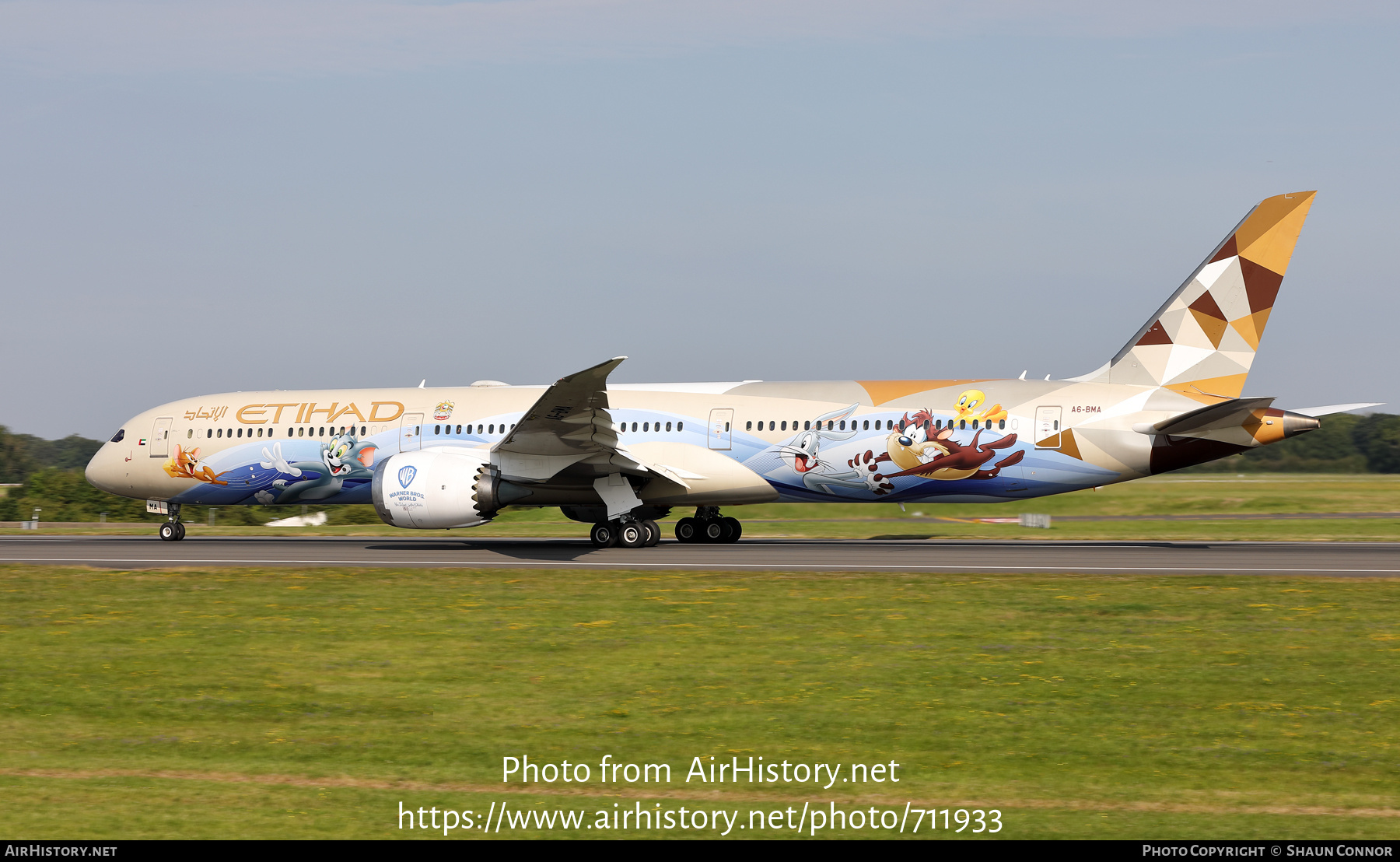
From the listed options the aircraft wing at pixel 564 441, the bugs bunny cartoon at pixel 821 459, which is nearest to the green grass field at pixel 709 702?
the aircraft wing at pixel 564 441

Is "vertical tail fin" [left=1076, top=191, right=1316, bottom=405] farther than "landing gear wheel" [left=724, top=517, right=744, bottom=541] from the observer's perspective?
No

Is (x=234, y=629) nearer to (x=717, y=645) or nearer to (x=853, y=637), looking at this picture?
(x=717, y=645)

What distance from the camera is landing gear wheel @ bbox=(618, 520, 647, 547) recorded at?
89.7 feet

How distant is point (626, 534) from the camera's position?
27422 mm

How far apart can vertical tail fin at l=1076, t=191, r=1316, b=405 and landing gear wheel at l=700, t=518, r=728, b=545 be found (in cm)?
1021

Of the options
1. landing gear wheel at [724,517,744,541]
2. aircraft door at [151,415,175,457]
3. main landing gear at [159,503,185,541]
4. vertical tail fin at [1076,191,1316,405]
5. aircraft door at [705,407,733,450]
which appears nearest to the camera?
vertical tail fin at [1076,191,1316,405]

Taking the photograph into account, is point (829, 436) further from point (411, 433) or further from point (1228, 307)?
point (411, 433)

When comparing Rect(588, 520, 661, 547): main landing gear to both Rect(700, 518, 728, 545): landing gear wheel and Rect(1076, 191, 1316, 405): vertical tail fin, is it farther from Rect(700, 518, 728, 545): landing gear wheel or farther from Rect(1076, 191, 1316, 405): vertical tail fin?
Rect(1076, 191, 1316, 405): vertical tail fin

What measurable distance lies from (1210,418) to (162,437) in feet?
83.6

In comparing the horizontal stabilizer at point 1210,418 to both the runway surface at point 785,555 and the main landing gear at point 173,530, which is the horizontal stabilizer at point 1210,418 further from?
the main landing gear at point 173,530

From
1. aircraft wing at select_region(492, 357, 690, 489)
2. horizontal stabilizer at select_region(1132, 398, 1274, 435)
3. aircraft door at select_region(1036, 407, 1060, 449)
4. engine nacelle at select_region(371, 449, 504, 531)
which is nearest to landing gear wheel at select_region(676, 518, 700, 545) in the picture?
aircraft wing at select_region(492, 357, 690, 489)

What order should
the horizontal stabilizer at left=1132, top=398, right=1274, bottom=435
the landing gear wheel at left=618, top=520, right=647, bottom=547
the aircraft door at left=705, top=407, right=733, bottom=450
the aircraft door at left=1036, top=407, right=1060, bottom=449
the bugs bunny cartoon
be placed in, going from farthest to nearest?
the aircraft door at left=705, top=407, right=733, bottom=450 → the landing gear wheel at left=618, top=520, right=647, bottom=547 → the bugs bunny cartoon → the aircraft door at left=1036, top=407, right=1060, bottom=449 → the horizontal stabilizer at left=1132, top=398, right=1274, bottom=435

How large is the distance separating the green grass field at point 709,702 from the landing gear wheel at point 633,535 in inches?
326

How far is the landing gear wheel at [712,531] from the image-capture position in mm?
29781
